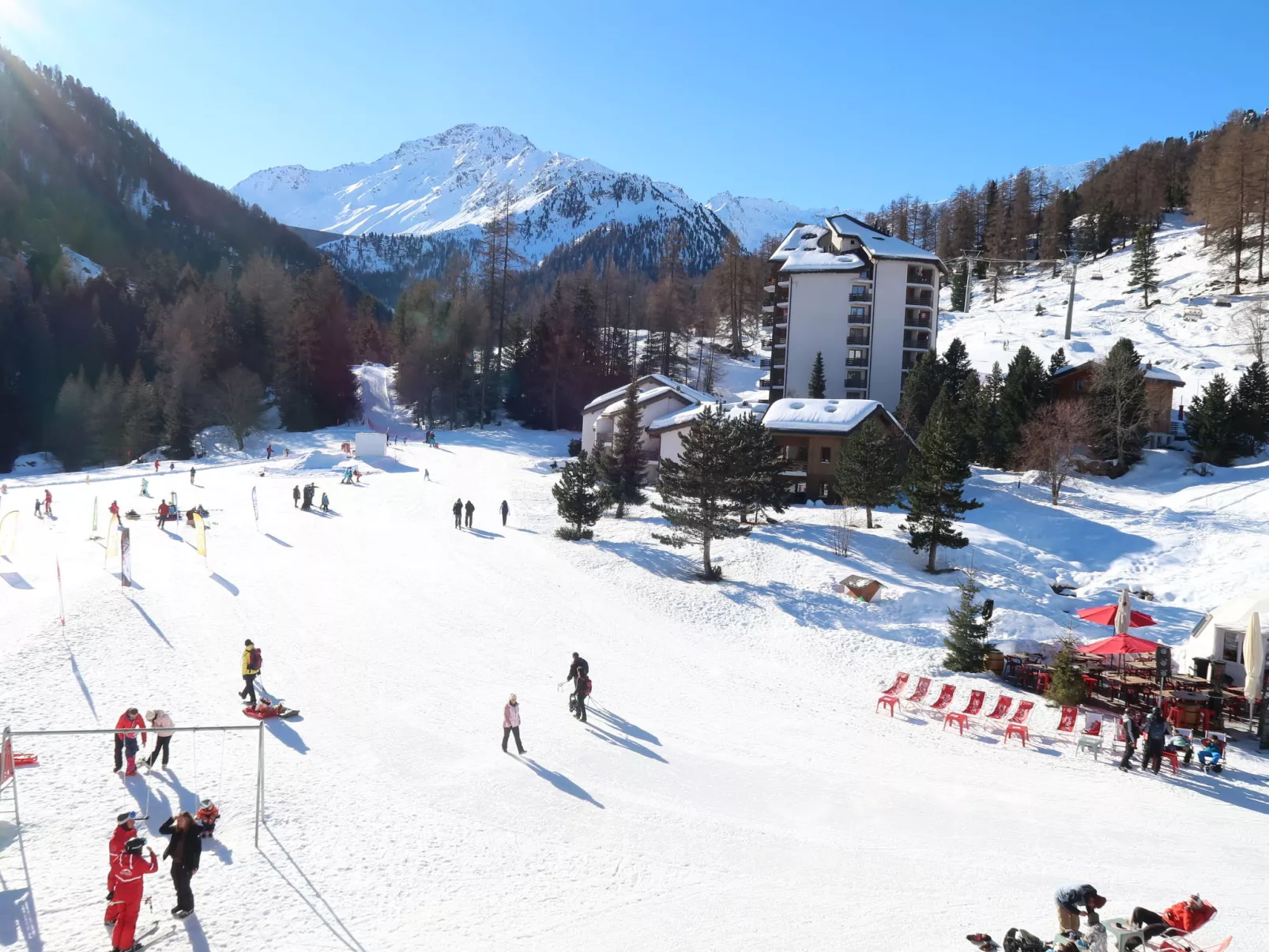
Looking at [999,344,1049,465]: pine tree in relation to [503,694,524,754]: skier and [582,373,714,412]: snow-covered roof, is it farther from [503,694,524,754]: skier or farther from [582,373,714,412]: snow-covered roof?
[503,694,524,754]: skier

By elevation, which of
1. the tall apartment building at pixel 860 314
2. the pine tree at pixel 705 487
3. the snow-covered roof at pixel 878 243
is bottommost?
the pine tree at pixel 705 487

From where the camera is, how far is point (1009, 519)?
1359 inches

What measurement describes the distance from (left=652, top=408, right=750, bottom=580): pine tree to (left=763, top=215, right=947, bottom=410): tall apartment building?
31.3m

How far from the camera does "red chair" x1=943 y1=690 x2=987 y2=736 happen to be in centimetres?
1761

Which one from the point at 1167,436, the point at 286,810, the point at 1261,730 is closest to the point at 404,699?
the point at 286,810

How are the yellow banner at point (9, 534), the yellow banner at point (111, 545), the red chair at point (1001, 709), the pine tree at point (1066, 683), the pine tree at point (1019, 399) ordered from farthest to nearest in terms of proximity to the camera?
1. the pine tree at point (1019, 399)
2. the yellow banner at point (111, 545)
3. the yellow banner at point (9, 534)
4. the pine tree at point (1066, 683)
5. the red chair at point (1001, 709)

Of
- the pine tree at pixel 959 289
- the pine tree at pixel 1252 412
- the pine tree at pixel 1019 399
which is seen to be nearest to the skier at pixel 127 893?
the pine tree at pixel 1019 399

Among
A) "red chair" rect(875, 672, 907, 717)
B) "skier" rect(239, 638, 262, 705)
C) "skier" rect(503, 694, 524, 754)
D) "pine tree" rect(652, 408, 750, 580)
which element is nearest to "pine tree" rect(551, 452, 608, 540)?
"pine tree" rect(652, 408, 750, 580)

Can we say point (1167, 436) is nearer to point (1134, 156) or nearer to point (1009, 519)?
point (1009, 519)

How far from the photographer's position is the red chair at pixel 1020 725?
55.4ft

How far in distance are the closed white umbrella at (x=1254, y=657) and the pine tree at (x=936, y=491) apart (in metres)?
11.1

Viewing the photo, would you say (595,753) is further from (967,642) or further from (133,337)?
(133,337)

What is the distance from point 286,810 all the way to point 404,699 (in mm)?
5154

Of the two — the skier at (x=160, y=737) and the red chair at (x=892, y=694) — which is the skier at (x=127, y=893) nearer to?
the skier at (x=160, y=737)
